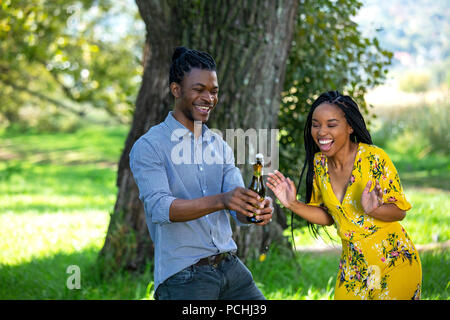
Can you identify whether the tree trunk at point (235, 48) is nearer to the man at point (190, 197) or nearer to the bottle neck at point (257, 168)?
the man at point (190, 197)

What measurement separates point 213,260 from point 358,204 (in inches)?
37.1

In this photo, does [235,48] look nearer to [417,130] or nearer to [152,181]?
[152,181]

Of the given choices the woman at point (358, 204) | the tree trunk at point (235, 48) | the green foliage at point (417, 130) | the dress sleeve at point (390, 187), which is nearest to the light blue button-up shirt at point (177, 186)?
the woman at point (358, 204)

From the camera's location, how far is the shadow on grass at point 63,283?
5309 millimetres

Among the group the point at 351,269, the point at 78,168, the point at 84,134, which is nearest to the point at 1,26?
the point at 351,269

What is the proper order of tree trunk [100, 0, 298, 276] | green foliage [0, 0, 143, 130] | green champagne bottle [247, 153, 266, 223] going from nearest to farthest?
green champagne bottle [247, 153, 266, 223] → tree trunk [100, 0, 298, 276] → green foliage [0, 0, 143, 130]

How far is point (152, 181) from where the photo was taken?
2.80 m

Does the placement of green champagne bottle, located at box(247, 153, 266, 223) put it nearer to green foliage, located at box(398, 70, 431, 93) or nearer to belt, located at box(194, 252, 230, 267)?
belt, located at box(194, 252, 230, 267)

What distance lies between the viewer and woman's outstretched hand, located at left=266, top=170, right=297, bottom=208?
3295 mm

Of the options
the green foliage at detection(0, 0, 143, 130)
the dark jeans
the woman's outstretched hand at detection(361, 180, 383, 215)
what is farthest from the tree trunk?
the green foliage at detection(0, 0, 143, 130)

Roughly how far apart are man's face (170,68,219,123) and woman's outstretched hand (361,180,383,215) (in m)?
1.02

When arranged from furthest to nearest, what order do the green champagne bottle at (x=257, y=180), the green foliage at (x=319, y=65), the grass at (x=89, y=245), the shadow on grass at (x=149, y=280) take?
the green foliage at (x=319, y=65) → the grass at (x=89, y=245) → the shadow on grass at (x=149, y=280) → the green champagne bottle at (x=257, y=180)

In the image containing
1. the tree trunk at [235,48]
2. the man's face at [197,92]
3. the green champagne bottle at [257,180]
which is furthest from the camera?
the tree trunk at [235,48]

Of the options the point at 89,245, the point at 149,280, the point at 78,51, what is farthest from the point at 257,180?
the point at 78,51
